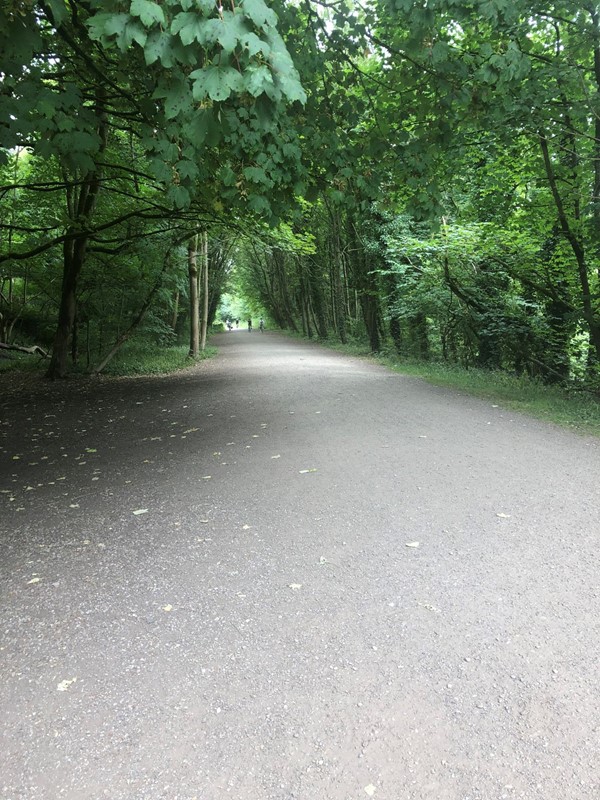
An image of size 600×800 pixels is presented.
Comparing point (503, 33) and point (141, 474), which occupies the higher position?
point (503, 33)

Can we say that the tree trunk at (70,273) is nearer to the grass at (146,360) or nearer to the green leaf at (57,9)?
the grass at (146,360)

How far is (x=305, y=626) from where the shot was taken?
2.81 metres

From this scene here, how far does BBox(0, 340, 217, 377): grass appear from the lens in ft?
50.8

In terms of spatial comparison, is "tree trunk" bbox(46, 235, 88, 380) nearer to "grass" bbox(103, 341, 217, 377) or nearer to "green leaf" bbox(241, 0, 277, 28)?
"grass" bbox(103, 341, 217, 377)

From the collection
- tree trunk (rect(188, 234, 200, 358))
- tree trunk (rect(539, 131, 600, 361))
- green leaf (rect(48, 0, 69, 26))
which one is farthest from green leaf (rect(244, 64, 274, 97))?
tree trunk (rect(188, 234, 200, 358))

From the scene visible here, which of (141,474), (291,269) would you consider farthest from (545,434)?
(291,269)

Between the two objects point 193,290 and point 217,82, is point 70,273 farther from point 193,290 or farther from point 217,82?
point 217,82

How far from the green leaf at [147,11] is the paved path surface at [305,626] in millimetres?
3046

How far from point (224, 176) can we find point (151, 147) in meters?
1.11

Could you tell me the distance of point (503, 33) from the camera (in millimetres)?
6137

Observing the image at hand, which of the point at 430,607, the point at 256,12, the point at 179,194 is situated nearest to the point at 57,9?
the point at 179,194

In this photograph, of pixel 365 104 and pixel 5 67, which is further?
pixel 365 104

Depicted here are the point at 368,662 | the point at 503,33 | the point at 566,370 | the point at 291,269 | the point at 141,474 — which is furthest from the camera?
the point at 291,269

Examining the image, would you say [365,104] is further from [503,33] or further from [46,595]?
[46,595]
